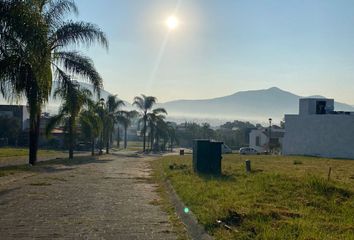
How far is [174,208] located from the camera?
1077 cm

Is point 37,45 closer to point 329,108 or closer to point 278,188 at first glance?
point 278,188

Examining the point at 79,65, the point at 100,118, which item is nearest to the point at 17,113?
the point at 100,118

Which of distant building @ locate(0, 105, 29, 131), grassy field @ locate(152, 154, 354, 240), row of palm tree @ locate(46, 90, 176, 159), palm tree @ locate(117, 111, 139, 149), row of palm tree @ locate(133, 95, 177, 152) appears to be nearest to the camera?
grassy field @ locate(152, 154, 354, 240)

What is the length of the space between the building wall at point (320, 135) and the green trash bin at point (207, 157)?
123 feet

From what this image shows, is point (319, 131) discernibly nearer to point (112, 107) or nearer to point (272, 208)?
point (112, 107)

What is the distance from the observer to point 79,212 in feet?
32.4

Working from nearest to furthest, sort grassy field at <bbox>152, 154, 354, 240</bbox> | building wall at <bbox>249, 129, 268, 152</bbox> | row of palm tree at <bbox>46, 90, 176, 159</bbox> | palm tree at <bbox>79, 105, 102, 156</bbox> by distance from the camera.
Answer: grassy field at <bbox>152, 154, 354, 240</bbox> → row of palm tree at <bbox>46, 90, 176, 159</bbox> → palm tree at <bbox>79, 105, 102, 156</bbox> → building wall at <bbox>249, 129, 268, 152</bbox>

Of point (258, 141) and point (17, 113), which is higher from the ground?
point (17, 113)

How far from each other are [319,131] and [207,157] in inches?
1621

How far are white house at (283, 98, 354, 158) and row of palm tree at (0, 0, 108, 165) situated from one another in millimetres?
37197

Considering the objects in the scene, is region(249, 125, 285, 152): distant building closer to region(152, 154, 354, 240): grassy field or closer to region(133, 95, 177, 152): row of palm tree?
region(133, 95, 177, 152): row of palm tree

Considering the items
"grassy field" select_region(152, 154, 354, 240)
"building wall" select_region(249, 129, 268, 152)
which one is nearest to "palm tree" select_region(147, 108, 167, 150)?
"building wall" select_region(249, 129, 268, 152)

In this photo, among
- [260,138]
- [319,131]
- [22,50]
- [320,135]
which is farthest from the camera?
[260,138]

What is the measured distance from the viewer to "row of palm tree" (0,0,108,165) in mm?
13000
